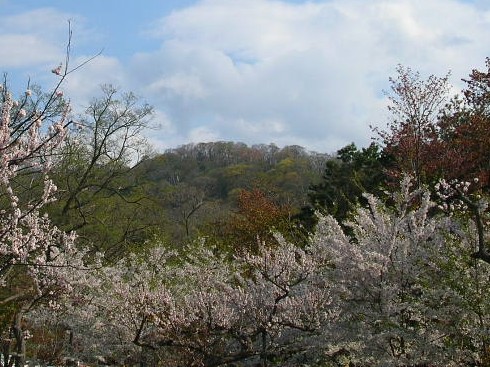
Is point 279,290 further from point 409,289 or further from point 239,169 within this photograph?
point 239,169

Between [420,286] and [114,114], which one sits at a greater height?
[114,114]

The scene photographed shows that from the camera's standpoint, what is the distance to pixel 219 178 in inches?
2283

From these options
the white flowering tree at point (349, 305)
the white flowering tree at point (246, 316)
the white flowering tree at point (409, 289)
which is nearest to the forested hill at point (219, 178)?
the white flowering tree at point (246, 316)

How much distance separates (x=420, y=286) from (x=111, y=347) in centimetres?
641

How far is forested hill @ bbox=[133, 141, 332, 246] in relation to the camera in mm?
36534

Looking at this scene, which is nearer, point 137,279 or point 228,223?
point 137,279

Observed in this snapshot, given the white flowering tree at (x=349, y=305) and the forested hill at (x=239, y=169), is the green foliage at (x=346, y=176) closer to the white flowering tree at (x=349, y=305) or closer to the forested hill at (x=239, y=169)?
the forested hill at (x=239, y=169)

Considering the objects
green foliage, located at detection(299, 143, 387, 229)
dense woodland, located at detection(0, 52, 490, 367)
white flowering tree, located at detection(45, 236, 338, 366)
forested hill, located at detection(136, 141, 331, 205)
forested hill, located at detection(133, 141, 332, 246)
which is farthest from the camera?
forested hill, located at detection(136, 141, 331, 205)

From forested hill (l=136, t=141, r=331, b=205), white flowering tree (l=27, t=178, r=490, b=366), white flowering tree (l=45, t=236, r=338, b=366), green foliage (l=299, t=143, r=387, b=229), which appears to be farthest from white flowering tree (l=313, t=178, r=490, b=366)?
forested hill (l=136, t=141, r=331, b=205)

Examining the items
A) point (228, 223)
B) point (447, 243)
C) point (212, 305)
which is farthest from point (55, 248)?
point (228, 223)

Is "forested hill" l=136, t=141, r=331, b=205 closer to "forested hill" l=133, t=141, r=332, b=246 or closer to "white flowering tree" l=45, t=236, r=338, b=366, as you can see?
"forested hill" l=133, t=141, r=332, b=246

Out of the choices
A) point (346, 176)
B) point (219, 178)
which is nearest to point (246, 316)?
point (346, 176)

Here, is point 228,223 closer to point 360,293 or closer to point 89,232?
point 89,232

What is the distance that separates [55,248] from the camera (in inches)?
525
